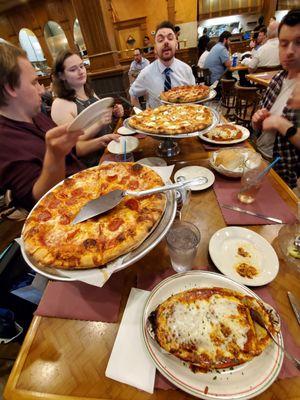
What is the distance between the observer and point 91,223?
39.0 inches

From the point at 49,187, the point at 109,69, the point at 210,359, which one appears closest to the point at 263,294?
the point at 210,359

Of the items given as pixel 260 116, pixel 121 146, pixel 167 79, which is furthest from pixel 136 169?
pixel 167 79

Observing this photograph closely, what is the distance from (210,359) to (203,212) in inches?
28.6

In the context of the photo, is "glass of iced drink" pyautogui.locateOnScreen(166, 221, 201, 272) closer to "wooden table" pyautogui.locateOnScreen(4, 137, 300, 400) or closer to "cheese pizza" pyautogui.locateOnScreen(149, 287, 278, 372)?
"wooden table" pyautogui.locateOnScreen(4, 137, 300, 400)

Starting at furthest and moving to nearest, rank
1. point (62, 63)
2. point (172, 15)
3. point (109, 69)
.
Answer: point (172, 15), point (109, 69), point (62, 63)

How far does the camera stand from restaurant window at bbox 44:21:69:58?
11.5 meters

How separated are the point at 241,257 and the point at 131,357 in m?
0.59

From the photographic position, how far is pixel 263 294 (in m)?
0.80

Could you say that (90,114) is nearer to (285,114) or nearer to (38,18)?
(285,114)

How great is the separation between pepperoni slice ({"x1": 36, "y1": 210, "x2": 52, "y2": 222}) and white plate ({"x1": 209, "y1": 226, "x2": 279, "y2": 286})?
80 cm

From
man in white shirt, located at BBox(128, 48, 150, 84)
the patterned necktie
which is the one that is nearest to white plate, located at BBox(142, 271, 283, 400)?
the patterned necktie

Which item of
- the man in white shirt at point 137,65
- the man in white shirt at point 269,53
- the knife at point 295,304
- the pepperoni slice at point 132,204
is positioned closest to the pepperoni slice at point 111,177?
the pepperoni slice at point 132,204

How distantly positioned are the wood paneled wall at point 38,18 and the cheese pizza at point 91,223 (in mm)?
13714

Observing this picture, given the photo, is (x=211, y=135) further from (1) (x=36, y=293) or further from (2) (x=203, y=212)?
(1) (x=36, y=293)
